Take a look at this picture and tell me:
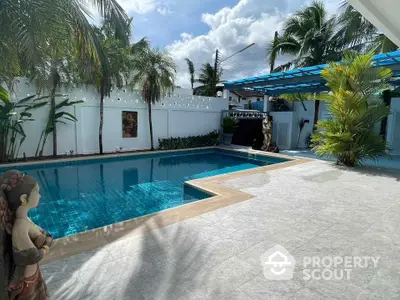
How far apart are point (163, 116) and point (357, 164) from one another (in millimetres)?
10575

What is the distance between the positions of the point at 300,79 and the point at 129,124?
31.0 ft

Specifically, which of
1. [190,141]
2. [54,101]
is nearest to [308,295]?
[54,101]

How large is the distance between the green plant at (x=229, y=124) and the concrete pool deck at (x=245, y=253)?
11586 millimetres

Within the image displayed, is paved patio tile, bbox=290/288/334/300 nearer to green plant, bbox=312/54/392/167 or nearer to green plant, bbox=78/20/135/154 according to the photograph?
green plant, bbox=312/54/392/167

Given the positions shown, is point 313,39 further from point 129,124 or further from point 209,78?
point 209,78

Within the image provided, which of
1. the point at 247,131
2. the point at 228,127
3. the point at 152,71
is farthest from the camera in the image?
the point at 247,131

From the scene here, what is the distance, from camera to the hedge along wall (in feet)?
37.5

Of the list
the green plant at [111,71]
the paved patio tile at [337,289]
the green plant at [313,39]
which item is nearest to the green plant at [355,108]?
the green plant at [313,39]

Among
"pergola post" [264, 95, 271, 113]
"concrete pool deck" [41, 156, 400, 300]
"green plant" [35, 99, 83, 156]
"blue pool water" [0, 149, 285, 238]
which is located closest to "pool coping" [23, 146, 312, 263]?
"concrete pool deck" [41, 156, 400, 300]

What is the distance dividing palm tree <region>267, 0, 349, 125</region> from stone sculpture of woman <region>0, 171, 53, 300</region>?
16150mm

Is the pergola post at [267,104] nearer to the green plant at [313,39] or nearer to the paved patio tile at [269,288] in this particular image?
the green plant at [313,39]

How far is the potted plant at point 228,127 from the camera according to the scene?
17.1 metres

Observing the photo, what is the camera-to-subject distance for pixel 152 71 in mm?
13180

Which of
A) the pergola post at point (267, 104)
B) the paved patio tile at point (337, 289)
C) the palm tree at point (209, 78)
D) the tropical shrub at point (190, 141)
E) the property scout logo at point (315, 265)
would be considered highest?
the palm tree at point (209, 78)
